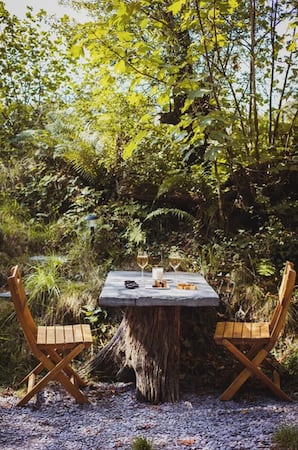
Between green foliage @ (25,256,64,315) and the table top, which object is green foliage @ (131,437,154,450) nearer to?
the table top

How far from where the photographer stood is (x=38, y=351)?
3.11m

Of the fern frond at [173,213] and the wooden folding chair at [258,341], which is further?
the fern frond at [173,213]

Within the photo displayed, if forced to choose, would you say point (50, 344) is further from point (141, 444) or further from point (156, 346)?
point (141, 444)

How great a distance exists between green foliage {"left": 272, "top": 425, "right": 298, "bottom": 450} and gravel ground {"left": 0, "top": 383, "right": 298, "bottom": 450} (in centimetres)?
7

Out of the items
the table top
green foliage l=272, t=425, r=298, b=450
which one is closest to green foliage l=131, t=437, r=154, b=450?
green foliage l=272, t=425, r=298, b=450

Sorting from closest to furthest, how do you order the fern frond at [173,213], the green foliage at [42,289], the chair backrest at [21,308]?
1. the chair backrest at [21,308]
2. the green foliage at [42,289]
3. the fern frond at [173,213]

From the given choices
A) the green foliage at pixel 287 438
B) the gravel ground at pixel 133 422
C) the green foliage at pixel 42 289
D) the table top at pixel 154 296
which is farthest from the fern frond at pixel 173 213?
the green foliage at pixel 287 438

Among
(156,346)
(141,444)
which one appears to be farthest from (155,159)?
(141,444)

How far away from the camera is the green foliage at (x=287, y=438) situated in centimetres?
239

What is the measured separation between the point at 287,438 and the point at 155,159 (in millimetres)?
3686

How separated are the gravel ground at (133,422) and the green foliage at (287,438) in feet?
0.22

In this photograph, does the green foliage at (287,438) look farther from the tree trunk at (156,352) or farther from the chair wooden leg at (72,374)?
the chair wooden leg at (72,374)

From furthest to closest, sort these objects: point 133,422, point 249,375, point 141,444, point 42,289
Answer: point 42,289, point 249,375, point 133,422, point 141,444

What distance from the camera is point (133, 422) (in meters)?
2.93
